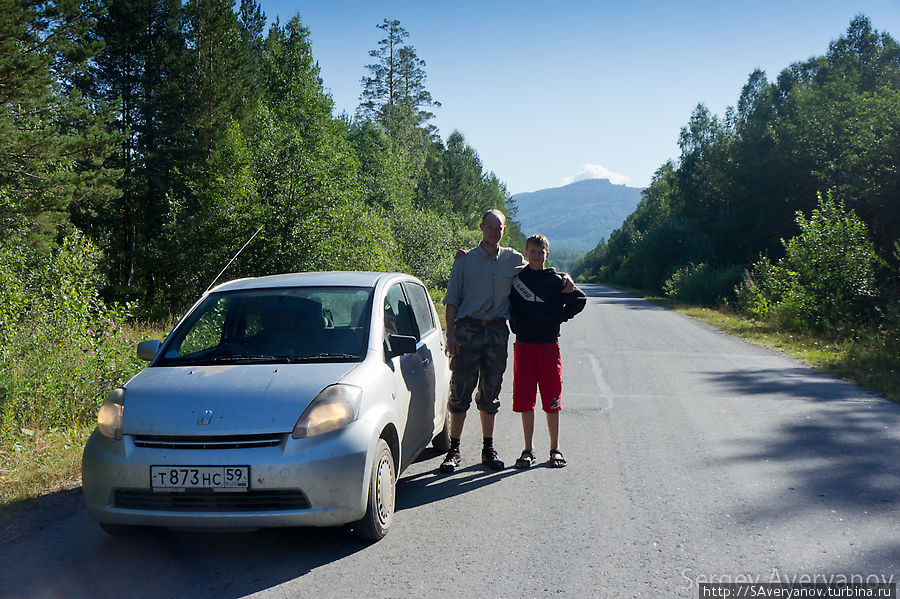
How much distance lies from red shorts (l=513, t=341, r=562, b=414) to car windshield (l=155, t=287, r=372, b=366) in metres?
1.64

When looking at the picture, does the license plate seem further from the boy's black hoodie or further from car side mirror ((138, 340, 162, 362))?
the boy's black hoodie

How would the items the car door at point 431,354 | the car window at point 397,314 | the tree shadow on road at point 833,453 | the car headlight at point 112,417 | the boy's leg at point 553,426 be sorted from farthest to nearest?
the boy's leg at point 553,426, the car door at point 431,354, the car window at point 397,314, the tree shadow on road at point 833,453, the car headlight at point 112,417

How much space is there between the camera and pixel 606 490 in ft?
16.9

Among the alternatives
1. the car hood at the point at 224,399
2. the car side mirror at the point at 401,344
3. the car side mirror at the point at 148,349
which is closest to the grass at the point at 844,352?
the car side mirror at the point at 401,344

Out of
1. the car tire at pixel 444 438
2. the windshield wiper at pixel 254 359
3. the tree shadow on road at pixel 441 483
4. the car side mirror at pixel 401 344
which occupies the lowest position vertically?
the tree shadow on road at pixel 441 483

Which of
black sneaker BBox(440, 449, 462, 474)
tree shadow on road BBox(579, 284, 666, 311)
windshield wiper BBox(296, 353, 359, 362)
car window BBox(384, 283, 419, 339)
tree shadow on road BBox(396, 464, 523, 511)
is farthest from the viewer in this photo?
Result: tree shadow on road BBox(579, 284, 666, 311)

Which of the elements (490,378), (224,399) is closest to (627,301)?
(490,378)

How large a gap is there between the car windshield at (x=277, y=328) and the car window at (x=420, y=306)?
838 mm

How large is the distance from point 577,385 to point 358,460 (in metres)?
6.80

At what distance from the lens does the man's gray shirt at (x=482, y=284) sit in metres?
5.79

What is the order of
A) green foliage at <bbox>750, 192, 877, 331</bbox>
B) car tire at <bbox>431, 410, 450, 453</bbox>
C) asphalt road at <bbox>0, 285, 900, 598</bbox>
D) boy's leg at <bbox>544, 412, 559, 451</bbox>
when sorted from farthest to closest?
green foliage at <bbox>750, 192, 877, 331</bbox> < car tire at <bbox>431, 410, 450, 453</bbox> < boy's leg at <bbox>544, 412, 559, 451</bbox> < asphalt road at <bbox>0, 285, 900, 598</bbox>

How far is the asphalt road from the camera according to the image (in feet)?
11.7

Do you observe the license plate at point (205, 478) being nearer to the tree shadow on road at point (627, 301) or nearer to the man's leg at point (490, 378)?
the man's leg at point (490, 378)

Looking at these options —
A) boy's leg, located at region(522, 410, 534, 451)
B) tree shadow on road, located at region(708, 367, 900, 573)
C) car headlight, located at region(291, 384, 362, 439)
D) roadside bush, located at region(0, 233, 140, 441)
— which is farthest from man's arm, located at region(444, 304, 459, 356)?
roadside bush, located at region(0, 233, 140, 441)
